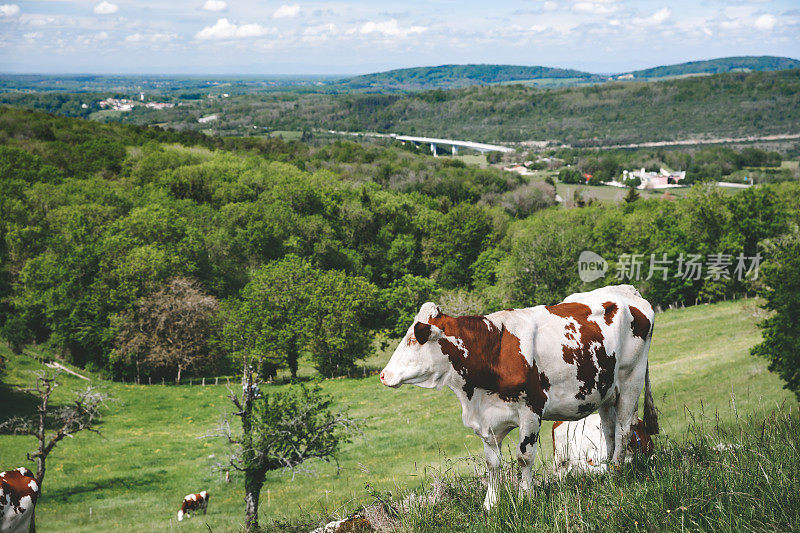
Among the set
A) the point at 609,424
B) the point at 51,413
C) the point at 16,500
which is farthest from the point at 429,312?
the point at 51,413

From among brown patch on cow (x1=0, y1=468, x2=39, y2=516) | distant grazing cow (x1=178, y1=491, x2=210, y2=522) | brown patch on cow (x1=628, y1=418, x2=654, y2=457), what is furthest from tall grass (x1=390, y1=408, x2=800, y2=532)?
distant grazing cow (x1=178, y1=491, x2=210, y2=522)

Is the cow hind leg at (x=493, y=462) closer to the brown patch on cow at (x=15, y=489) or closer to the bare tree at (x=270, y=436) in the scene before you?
the brown patch on cow at (x=15, y=489)

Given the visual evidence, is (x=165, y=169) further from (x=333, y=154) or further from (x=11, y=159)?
(x=333, y=154)

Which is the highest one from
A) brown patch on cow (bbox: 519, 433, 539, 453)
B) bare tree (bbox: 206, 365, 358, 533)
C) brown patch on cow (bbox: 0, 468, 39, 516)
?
brown patch on cow (bbox: 519, 433, 539, 453)

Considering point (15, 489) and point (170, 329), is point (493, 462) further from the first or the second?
point (170, 329)

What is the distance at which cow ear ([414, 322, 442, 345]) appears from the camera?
6387 mm

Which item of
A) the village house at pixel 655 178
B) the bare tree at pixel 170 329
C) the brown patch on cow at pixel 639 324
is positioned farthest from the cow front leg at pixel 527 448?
the village house at pixel 655 178

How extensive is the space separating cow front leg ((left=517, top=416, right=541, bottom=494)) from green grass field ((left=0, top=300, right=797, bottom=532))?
1343 centimetres

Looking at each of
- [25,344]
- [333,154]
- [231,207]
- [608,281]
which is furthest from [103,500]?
[333,154]

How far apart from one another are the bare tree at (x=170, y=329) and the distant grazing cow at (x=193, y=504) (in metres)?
29.0

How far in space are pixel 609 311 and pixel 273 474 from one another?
2907cm

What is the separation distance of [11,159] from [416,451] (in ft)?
238

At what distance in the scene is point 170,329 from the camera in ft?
178

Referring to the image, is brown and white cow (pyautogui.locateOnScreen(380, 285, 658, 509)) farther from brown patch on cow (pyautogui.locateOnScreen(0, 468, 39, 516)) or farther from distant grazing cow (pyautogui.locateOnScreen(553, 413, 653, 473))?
brown patch on cow (pyautogui.locateOnScreen(0, 468, 39, 516))
